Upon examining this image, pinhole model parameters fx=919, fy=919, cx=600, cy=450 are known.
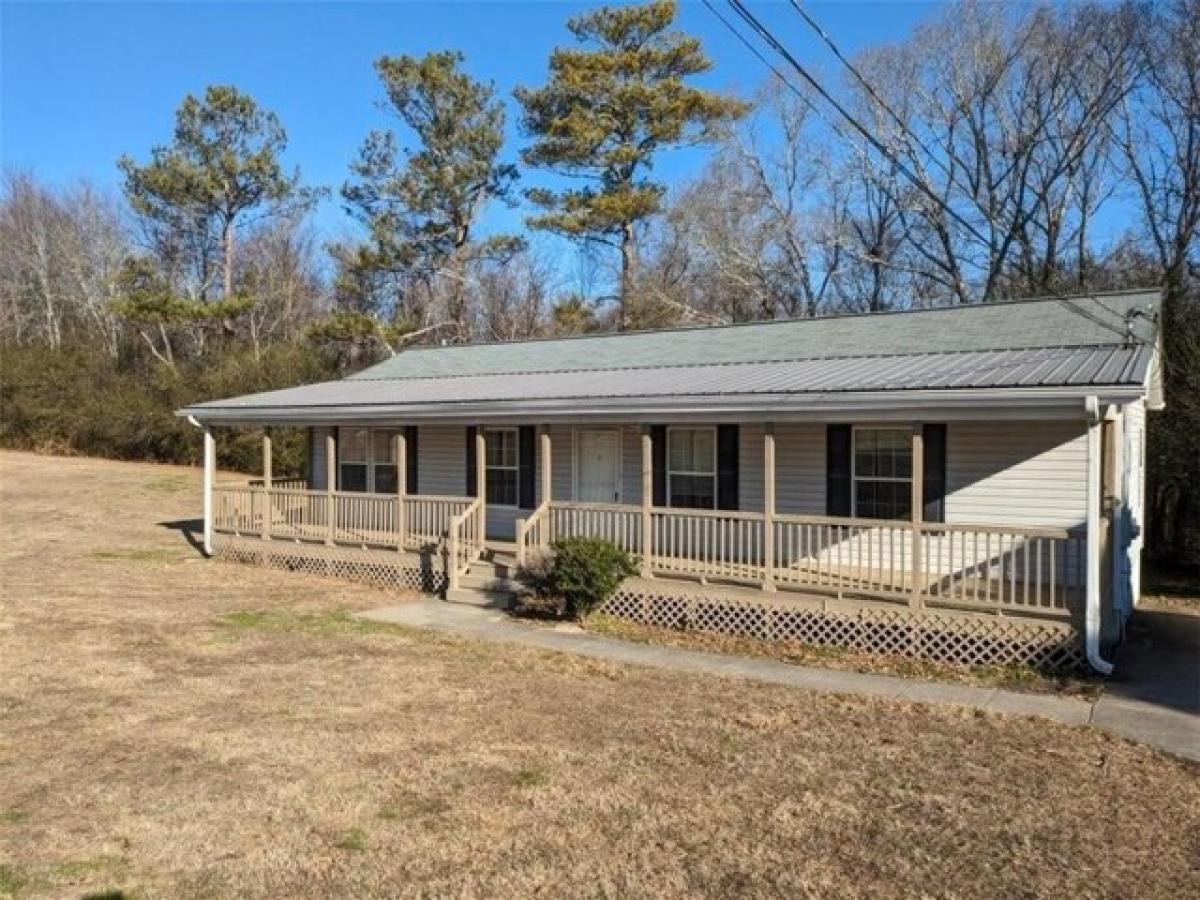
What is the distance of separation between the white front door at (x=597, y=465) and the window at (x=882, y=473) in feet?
13.6

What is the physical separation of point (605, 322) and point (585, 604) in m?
24.1

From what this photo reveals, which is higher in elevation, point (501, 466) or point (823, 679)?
point (501, 466)

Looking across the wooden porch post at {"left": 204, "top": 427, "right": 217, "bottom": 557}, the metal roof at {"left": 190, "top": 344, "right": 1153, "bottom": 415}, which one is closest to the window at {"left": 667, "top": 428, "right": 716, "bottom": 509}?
the metal roof at {"left": 190, "top": 344, "right": 1153, "bottom": 415}

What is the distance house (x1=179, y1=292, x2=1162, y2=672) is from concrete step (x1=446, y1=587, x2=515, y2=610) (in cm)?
9

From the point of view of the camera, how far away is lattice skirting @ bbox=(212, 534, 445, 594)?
48.6 ft

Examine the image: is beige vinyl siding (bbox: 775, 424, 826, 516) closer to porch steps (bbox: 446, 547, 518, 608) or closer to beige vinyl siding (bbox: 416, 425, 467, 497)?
porch steps (bbox: 446, 547, 518, 608)

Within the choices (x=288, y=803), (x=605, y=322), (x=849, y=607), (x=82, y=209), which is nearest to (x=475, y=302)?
(x=605, y=322)

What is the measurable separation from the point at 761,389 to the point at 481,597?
5276 mm

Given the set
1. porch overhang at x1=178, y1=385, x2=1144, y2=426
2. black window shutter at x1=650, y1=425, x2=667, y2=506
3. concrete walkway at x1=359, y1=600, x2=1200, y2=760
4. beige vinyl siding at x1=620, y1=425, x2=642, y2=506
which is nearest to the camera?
concrete walkway at x1=359, y1=600, x2=1200, y2=760

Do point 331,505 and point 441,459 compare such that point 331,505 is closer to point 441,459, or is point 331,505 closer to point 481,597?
point 441,459

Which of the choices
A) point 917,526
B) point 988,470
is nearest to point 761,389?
point 917,526

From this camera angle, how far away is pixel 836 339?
15.5 metres

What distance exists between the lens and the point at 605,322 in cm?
3534

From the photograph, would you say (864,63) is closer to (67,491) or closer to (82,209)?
(67,491)
